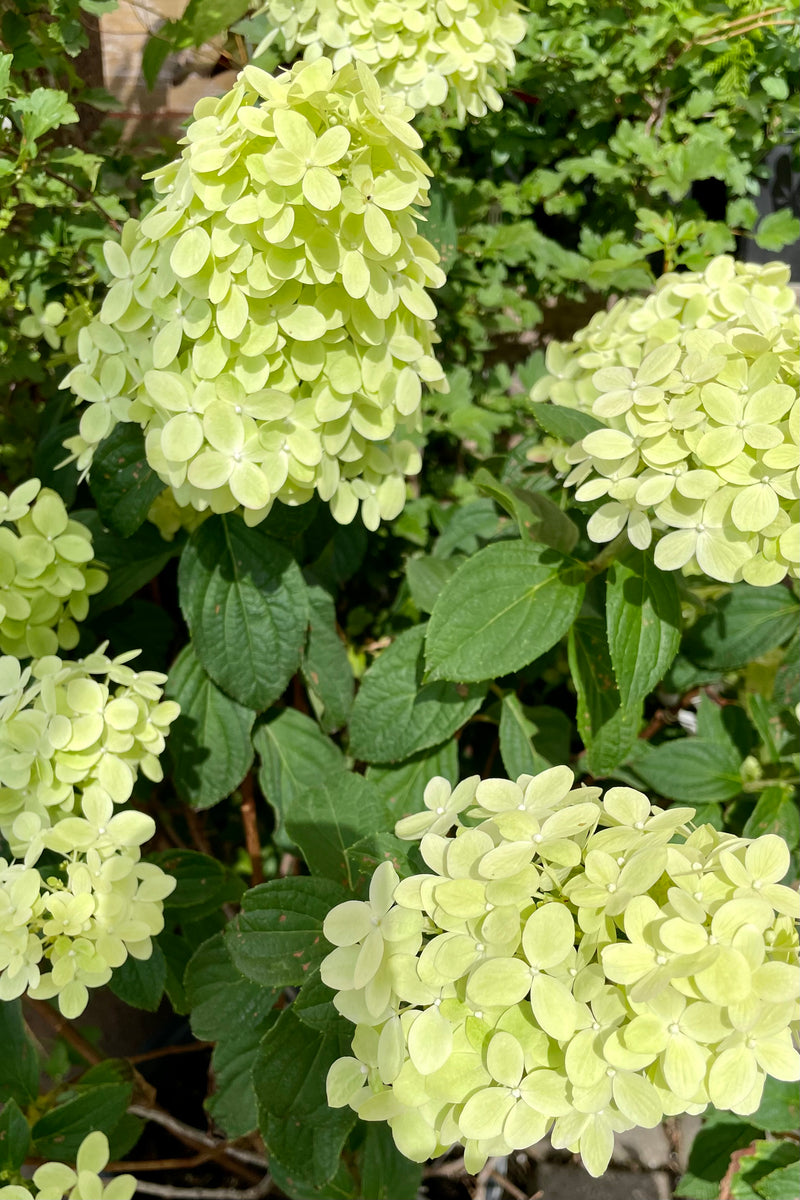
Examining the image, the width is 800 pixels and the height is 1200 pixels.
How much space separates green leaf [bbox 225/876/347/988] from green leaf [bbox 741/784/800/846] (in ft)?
1.60

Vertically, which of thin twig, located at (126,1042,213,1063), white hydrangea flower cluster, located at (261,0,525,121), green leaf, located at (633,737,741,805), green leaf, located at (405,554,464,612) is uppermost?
white hydrangea flower cluster, located at (261,0,525,121)

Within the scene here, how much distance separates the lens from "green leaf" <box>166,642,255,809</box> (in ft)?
3.04

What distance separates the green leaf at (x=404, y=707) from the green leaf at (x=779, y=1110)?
51cm

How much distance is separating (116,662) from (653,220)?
103 centimetres

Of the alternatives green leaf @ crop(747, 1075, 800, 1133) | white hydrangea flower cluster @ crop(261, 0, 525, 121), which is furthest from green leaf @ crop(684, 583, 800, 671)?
white hydrangea flower cluster @ crop(261, 0, 525, 121)

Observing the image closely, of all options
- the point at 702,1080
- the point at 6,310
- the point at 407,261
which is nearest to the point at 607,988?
the point at 702,1080

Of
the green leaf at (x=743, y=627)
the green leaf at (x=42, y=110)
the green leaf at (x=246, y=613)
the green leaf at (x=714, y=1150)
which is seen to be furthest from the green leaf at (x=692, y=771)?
the green leaf at (x=42, y=110)

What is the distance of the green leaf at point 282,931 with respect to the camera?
66 cm

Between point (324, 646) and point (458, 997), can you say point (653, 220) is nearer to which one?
point (324, 646)

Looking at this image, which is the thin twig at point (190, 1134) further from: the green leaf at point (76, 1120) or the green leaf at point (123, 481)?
the green leaf at point (123, 481)

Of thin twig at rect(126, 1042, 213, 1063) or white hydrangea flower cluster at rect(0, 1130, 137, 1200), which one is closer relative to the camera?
white hydrangea flower cluster at rect(0, 1130, 137, 1200)

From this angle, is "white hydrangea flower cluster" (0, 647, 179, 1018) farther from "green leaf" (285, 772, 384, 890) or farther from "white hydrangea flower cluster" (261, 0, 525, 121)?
"white hydrangea flower cluster" (261, 0, 525, 121)

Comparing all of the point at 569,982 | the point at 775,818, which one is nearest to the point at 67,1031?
the point at 569,982

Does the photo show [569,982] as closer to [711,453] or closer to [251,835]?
[711,453]
